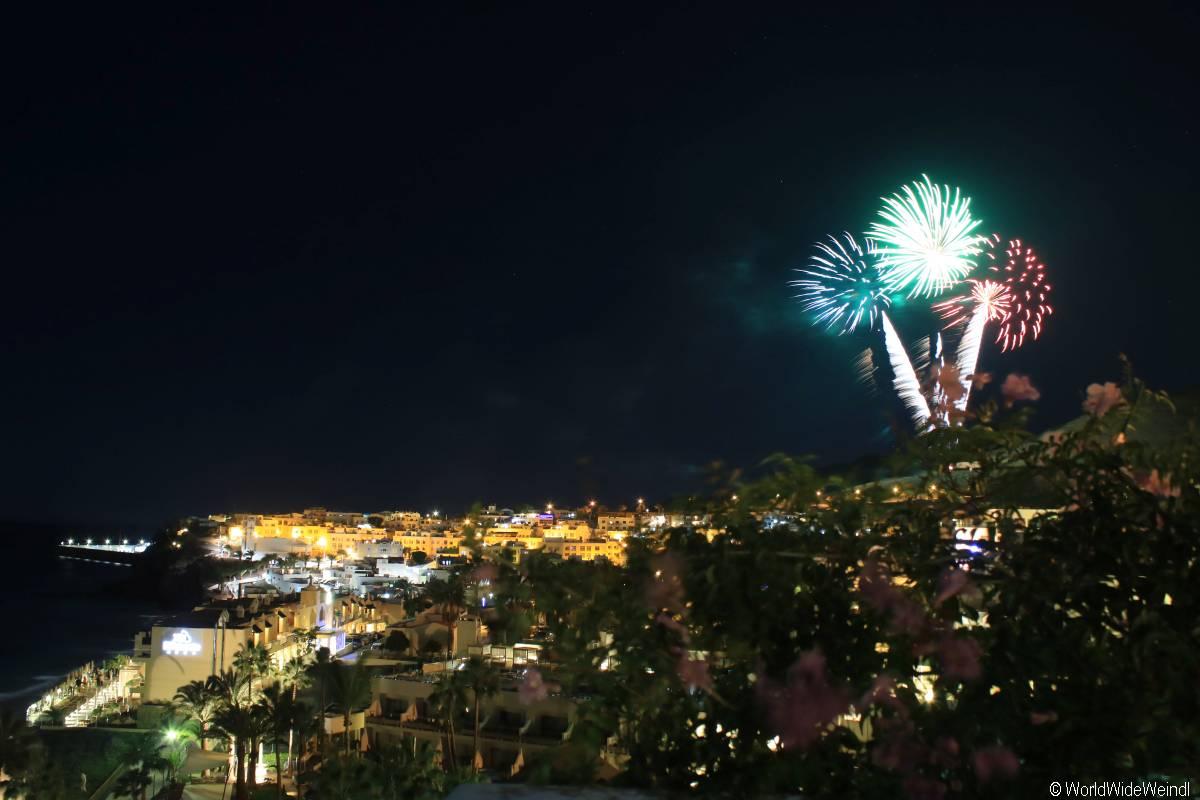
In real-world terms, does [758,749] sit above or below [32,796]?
above

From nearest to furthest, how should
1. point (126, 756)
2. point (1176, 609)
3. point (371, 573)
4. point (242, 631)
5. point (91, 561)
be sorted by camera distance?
point (1176, 609), point (126, 756), point (242, 631), point (371, 573), point (91, 561)

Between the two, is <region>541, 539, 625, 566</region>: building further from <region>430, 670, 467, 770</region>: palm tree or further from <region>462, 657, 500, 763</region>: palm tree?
<region>430, 670, 467, 770</region>: palm tree

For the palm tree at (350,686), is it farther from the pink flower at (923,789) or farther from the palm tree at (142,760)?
the pink flower at (923,789)

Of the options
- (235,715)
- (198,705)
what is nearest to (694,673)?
(235,715)

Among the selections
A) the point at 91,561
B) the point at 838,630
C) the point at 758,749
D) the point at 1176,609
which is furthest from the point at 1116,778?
the point at 91,561

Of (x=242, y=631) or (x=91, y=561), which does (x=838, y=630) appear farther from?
(x=91, y=561)

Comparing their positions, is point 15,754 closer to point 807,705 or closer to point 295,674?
point 295,674

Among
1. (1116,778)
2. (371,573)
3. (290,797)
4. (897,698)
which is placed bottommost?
(290,797)
